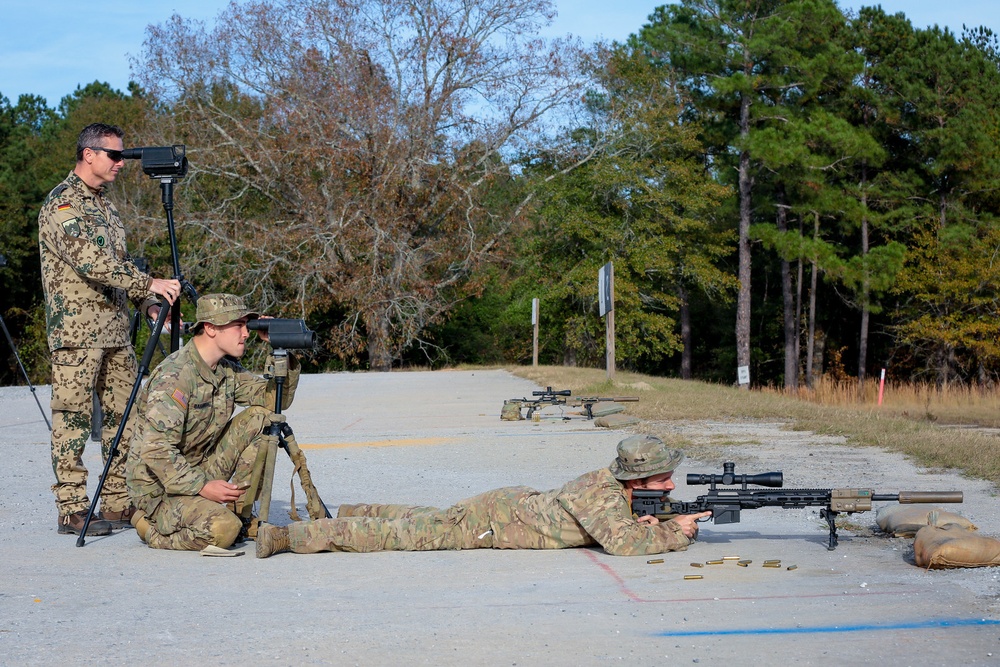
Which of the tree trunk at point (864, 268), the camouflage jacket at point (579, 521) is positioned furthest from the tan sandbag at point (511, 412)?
the tree trunk at point (864, 268)

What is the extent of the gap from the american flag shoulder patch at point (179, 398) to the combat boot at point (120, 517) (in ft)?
4.35

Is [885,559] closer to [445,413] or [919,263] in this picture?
[445,413]

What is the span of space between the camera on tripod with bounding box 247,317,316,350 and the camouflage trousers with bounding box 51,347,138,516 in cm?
134

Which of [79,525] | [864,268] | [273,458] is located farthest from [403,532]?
[864,268]

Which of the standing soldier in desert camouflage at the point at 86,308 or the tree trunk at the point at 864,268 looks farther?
the tree trunk at the point at 864,268

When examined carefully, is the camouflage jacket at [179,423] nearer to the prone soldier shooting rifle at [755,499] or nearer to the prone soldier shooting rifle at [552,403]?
the prone soldier shooting rifle at [755,499]

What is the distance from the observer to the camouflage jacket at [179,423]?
6.45 m

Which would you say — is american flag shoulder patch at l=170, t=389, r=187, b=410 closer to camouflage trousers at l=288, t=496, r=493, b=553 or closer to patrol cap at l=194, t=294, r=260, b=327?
patrol cap at l=194, t=294, r=260, b=327

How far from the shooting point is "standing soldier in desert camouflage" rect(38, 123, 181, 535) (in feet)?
23.0

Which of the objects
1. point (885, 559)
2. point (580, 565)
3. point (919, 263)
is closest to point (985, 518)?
point (885, 559)

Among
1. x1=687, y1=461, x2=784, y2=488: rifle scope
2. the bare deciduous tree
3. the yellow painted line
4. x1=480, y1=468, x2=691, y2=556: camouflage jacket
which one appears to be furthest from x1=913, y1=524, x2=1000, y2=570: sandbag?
the bare deciduous tree

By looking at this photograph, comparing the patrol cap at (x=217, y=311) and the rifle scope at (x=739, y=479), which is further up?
the patrol cap at (x=217, y=311)

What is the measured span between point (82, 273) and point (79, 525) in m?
1.63

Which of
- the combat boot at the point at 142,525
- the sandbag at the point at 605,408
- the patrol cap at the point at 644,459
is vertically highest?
the patrol cap at the point at 644,459
